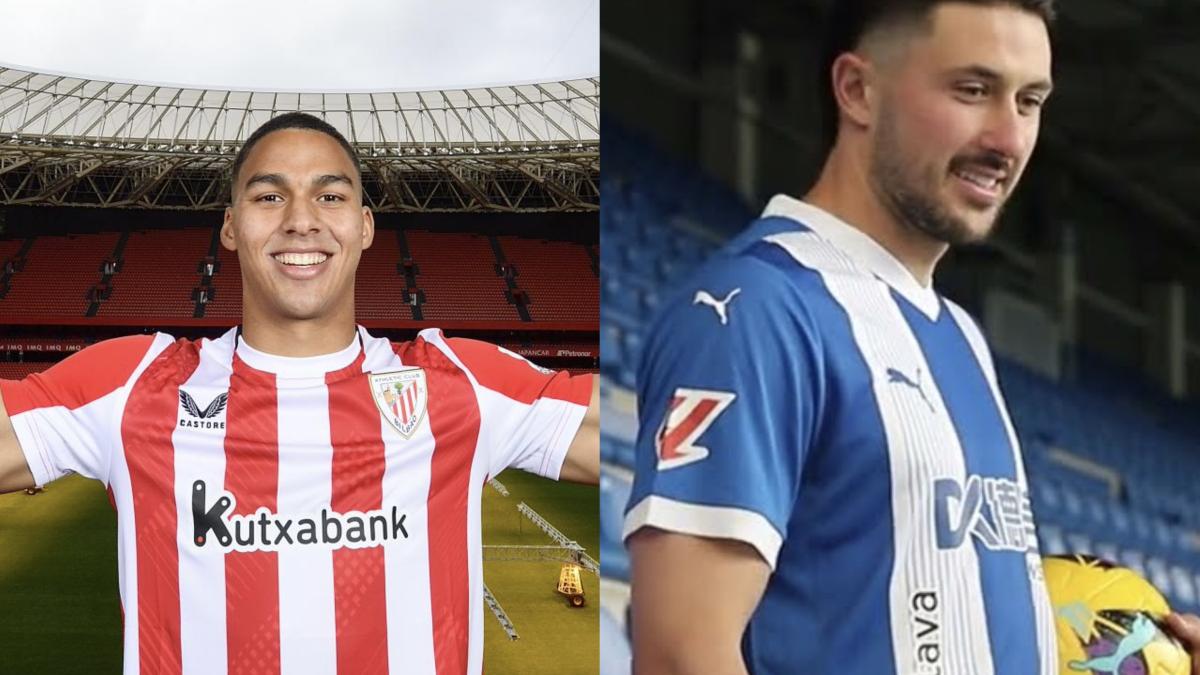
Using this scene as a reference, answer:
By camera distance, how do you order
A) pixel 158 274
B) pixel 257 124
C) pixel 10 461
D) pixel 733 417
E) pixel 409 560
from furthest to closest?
1. pixel 158 274
2. pixel 257 124
3. pixel 409 560
4. pixel 10 461
5. pixel 733 417

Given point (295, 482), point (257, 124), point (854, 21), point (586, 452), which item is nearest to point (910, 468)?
point (854, 21)

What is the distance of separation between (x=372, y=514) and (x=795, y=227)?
96 centimetres

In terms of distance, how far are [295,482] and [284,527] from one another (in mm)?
72

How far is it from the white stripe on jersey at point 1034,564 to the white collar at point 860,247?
61 millimetres

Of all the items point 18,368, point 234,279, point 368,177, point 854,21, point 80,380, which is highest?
point 368,177

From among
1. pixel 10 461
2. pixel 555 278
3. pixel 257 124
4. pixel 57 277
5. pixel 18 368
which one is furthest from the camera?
pixel 555 278

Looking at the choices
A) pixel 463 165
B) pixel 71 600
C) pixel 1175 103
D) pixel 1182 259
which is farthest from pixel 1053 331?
pixel 463 165

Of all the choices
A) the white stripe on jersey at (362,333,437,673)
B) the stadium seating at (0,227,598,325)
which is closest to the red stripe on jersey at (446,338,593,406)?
the white stripe on jersey at (362,333,437,673)

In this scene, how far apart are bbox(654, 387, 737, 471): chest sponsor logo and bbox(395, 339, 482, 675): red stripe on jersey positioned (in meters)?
0.86

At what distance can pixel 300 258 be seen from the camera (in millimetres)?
1675

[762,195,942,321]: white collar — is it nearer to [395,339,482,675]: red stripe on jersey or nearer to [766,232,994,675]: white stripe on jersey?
[766,232,994,675]: white stripe on jersey

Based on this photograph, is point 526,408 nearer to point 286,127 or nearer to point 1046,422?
point 286,127

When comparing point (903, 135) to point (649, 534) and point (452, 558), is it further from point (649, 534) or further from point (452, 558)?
point (452, 558)

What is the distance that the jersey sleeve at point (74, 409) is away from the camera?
162 centimetres
